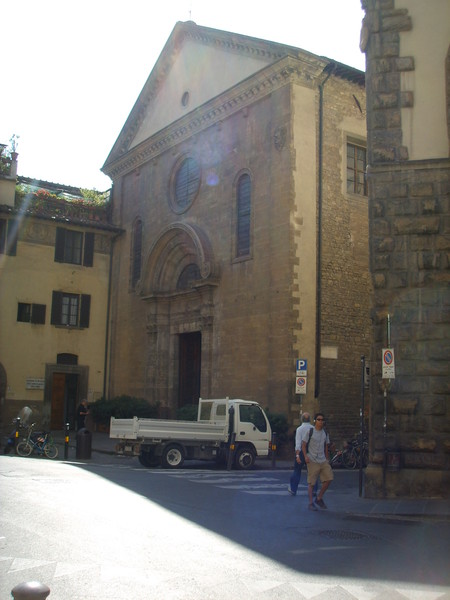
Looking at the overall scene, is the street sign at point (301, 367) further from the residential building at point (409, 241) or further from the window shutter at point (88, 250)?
the window shutter at point (88, 250)

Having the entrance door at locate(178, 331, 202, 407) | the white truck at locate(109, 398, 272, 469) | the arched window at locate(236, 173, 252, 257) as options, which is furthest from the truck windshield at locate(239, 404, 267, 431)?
the entrance door at locate(178, 331, 202, 407)

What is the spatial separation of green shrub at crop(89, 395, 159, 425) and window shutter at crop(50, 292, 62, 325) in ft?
13.3

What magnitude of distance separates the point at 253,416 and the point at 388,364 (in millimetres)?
7169

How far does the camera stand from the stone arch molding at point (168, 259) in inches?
1115

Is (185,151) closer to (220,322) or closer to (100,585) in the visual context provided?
(220,322)

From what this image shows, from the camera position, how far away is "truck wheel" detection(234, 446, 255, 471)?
1836cm

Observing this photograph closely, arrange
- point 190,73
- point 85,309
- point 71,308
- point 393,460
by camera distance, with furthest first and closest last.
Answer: point 85,309
point 71,308
point 190,73
point 393,460

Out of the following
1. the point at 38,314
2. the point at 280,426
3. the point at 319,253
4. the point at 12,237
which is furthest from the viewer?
the point at 38,314

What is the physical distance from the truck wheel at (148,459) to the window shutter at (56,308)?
15320mm

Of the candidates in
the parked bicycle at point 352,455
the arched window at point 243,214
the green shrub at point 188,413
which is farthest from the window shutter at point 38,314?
the parked bicycle at point 352,455

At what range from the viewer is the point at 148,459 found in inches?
696

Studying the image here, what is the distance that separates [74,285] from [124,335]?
10.9 feet

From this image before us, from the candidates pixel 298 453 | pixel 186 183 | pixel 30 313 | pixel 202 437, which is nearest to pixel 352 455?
pixel 202 437

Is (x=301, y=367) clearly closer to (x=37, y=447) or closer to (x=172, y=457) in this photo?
(x=172, y=457)
